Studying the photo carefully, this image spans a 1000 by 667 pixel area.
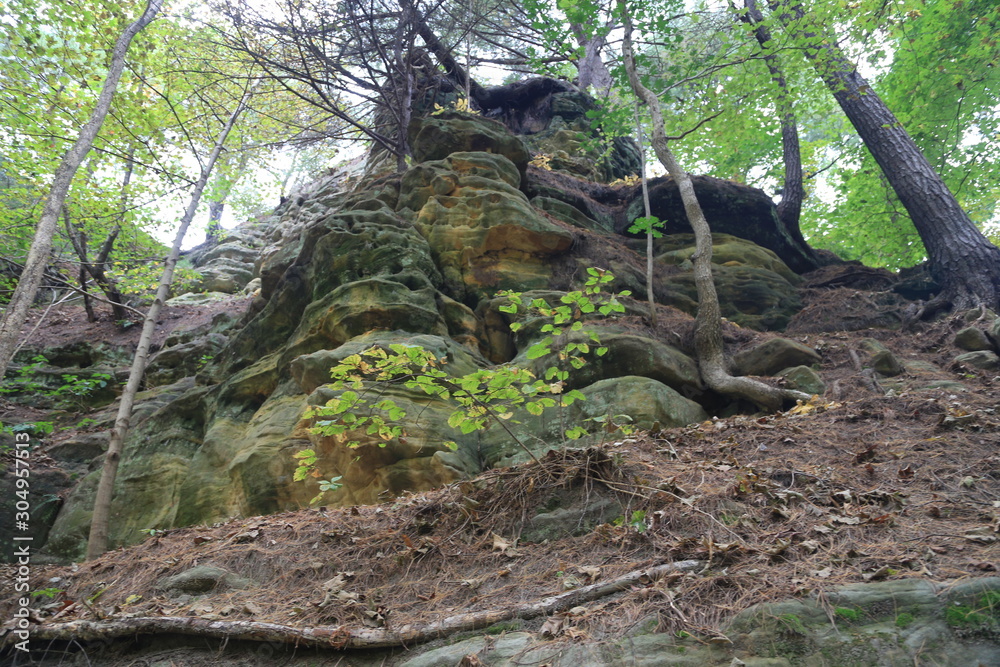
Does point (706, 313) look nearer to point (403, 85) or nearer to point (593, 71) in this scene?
point (403, 85)

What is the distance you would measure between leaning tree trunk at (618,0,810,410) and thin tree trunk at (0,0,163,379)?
23.7 feet

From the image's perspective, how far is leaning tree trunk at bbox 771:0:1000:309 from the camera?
26.7 ft

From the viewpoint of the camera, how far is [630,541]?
3.19 m

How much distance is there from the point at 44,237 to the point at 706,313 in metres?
7.53

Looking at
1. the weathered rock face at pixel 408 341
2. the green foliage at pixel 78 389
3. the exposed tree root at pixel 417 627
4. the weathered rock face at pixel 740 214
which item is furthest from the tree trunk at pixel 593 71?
the exposed tree root at pixel 417 627

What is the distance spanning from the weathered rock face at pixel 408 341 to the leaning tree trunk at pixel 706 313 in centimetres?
38

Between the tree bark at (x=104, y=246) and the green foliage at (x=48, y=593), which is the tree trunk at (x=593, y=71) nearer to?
the tree bark at (x=104, y=246)

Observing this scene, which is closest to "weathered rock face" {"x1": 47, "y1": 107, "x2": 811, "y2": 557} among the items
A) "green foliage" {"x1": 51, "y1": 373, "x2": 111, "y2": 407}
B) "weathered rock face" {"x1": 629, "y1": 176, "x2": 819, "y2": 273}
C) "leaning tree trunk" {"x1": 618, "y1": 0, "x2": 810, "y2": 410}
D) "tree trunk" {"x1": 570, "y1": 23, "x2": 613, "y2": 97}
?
"leaning tree trunk" {"x1": 618, "y1": 0, "x2": 810, "y2": 410}

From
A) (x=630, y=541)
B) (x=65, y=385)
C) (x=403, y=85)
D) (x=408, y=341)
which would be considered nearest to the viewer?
(x=630, y=541)

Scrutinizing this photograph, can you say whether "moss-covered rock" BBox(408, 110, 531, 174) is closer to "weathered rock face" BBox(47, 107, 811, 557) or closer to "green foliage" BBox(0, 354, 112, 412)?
"weathered rock face" BBox(47, 107, 811, 557)

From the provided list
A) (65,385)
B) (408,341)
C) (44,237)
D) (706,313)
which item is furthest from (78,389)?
(706,313)

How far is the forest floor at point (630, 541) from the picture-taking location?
2547 mm

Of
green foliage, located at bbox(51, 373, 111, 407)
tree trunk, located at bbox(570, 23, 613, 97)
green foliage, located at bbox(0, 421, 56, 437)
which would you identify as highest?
tree trunk, located at bbox(570, 23, 613, 97)

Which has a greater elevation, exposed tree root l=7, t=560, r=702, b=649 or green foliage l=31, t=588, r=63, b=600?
exposed tree root l=7, t=560, r=702, b=649
